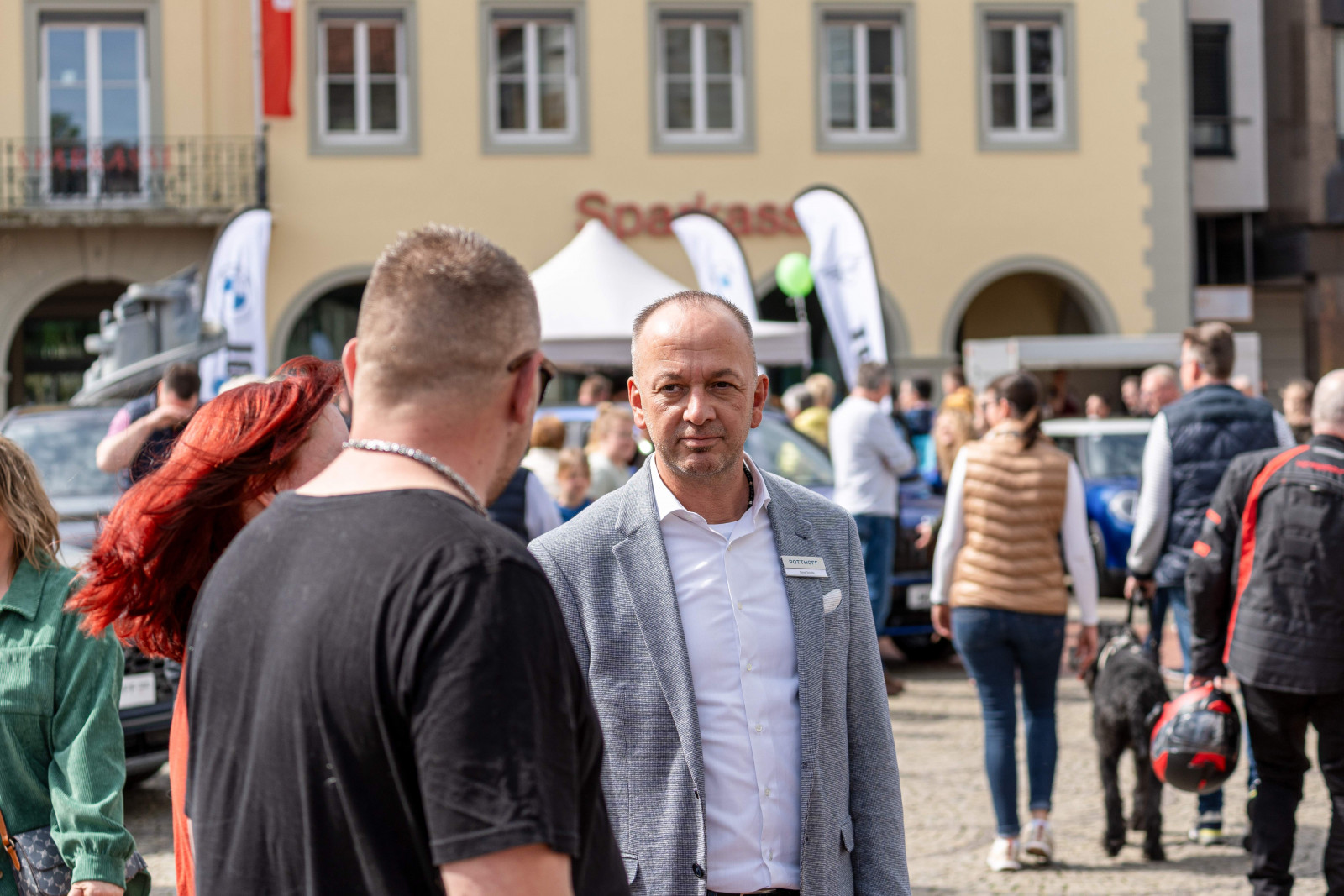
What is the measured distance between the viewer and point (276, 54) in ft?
64.4

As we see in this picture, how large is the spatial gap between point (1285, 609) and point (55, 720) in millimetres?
3702

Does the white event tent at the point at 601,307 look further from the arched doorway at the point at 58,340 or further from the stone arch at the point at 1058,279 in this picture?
the arched doorway at the point at 58,340

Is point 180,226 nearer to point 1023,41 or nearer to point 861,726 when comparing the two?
point 1023,41

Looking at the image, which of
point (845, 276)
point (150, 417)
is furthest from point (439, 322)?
point (845, 276)

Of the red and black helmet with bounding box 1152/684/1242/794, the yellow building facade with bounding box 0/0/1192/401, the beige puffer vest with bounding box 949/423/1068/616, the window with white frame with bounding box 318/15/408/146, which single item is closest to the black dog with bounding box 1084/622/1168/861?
the beige puffer vest with bounding box 949/423/1068/616

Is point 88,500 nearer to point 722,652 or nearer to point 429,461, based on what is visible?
point 722,652

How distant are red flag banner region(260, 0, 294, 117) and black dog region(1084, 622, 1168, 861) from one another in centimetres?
1631

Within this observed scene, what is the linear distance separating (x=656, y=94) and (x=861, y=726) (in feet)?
62.0

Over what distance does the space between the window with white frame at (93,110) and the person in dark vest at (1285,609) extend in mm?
18188

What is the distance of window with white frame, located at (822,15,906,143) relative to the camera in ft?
70.0

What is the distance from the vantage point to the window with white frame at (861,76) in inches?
840

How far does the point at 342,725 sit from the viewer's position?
1513mm

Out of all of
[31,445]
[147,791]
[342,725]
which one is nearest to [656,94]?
[31,445]

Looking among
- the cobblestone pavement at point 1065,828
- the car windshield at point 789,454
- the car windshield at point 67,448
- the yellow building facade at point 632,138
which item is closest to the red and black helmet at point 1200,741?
the cobblestone pavement at point 1065,828
